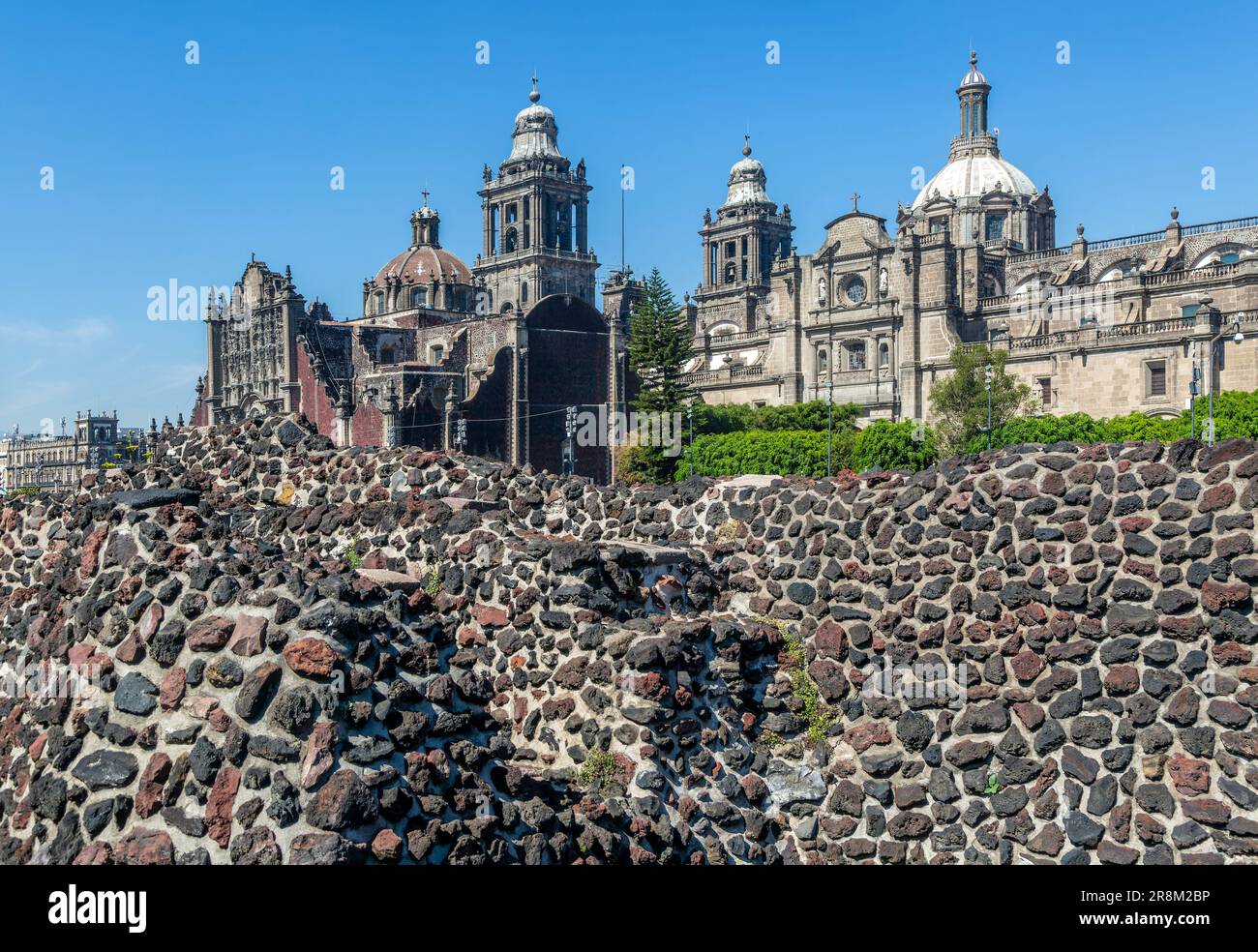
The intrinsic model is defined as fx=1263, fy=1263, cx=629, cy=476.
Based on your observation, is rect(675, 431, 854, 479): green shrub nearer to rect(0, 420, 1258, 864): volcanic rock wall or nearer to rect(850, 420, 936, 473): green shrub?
rect(850, 420, 936, 473): green shrub

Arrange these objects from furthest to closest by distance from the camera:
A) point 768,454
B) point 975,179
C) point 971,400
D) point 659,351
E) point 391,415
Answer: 1. point 975,179
2. point 659,351
3. point 971,400
4. point 768,454
5. point 391,415

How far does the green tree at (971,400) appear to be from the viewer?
182 feet

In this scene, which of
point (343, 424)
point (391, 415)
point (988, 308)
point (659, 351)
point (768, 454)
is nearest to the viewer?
point (391, 415)

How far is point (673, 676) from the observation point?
30.4ft

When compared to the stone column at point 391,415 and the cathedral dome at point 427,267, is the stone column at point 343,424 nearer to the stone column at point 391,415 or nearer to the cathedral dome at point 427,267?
the stone column at point 391,415

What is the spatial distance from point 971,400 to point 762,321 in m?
37.3

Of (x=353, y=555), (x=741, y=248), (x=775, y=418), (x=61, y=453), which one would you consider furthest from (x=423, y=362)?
(x=61, y=453)

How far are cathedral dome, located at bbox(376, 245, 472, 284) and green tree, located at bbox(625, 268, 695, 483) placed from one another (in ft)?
70.4

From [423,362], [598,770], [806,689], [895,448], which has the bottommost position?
[598,770]

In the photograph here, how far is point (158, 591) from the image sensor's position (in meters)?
7.67

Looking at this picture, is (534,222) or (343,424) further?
(534,222)

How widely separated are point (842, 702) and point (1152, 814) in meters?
2.44

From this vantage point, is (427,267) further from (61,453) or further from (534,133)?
(61,453)

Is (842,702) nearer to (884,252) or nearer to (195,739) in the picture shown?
(195,739)
